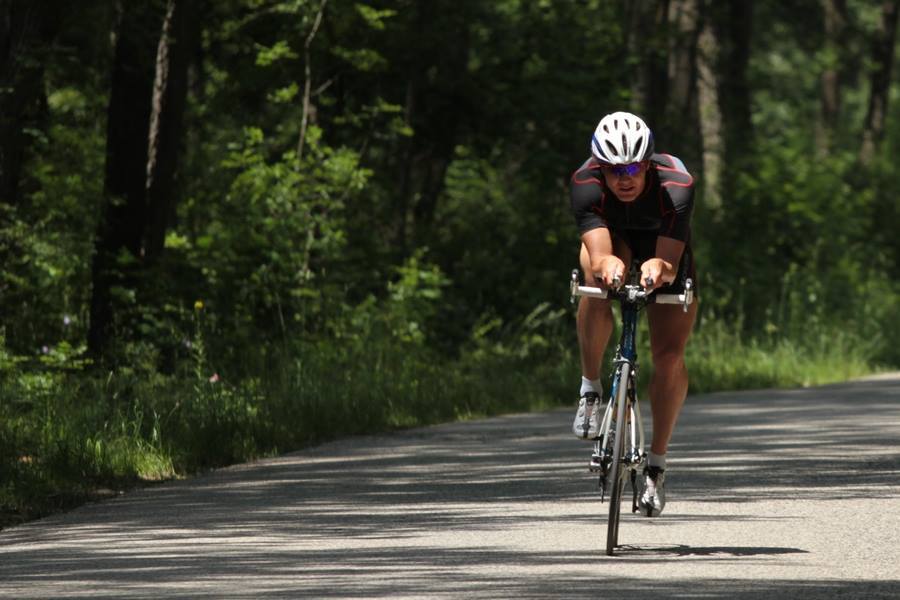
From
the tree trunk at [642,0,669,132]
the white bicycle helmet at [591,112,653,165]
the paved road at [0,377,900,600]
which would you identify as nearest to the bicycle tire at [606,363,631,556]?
the paved road at [0,377,900,600]

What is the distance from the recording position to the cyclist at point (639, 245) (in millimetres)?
8547

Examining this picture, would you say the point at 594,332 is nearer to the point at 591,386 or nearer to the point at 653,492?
the point at 591,386

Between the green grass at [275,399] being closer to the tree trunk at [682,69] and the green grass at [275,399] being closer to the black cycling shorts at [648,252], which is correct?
the black cycling shorts at [648,252]

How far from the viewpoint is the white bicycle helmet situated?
8523mm

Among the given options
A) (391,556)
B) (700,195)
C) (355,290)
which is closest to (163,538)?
(391,556)

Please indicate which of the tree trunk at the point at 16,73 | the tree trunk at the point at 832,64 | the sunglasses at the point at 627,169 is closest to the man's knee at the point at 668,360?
the sunglasses at the point at 627,169

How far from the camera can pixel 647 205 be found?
884cm

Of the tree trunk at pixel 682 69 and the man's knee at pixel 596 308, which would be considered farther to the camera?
the tree trunk at pixel 682 69

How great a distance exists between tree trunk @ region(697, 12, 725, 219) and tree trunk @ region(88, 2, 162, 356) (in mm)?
10393

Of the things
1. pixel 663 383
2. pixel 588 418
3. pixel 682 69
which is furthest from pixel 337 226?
pixel 682 69

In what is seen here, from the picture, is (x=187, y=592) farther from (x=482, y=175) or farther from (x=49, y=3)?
(x=482, y=175)

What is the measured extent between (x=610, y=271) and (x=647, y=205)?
0.52 m

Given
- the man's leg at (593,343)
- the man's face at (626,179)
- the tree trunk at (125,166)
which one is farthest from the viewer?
the tree trunk at (125,166)

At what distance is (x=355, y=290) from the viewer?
20.4 m
